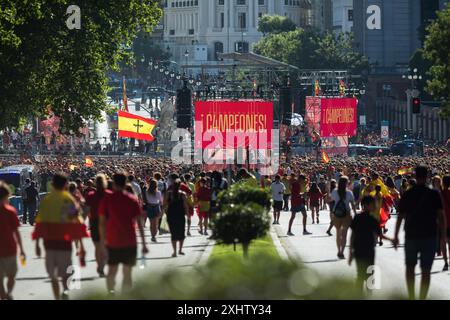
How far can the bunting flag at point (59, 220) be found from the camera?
Answer: 19578mm

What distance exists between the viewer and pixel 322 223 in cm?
4369

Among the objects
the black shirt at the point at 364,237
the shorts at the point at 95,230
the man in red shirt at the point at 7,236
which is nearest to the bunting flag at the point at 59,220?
the man in red shirt at the point at 7,236

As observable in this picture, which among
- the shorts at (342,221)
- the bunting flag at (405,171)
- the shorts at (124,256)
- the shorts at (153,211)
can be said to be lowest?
the bunting flag at (405,171)

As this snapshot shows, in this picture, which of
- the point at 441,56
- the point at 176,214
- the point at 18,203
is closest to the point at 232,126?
the point at 18,203

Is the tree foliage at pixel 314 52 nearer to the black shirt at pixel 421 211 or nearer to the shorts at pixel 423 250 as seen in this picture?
the black shirt at pixel 421 211

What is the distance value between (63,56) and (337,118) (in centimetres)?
2200

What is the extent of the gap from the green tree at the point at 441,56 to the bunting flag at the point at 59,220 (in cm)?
5018

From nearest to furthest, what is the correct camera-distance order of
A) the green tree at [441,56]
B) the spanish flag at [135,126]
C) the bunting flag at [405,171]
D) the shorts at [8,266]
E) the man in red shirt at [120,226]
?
the man in red shirt at [120,226], the shorts at [8,266], the bunting flag at [405,171], the spanish flag at [135,126], the green tree at [441,56]

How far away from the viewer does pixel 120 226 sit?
19.1m

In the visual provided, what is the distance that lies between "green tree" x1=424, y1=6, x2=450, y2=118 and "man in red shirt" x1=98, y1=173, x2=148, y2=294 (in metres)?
50.5

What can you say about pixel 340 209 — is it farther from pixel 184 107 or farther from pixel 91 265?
pixel 184 107

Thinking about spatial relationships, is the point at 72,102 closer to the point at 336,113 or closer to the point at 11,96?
the point at 11,96
